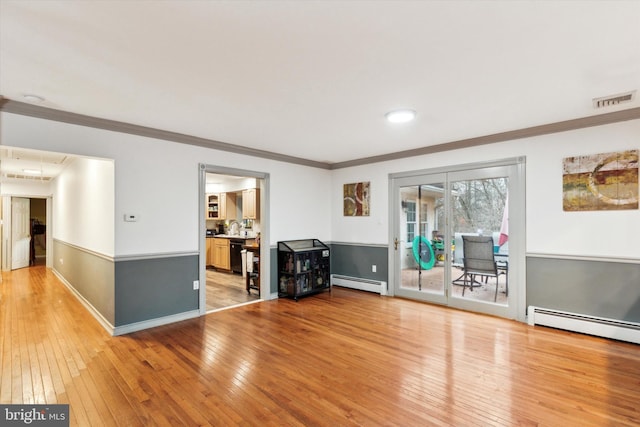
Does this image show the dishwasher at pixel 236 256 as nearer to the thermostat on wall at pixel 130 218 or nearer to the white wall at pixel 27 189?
the thermostat on wall at pixel 130 218

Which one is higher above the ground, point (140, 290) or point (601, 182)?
point (601, 182)

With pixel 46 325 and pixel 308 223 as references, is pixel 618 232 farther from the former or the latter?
pixel 46 325

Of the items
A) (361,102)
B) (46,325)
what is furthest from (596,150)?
(46,325)

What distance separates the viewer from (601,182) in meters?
3.43

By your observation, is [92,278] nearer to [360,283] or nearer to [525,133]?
[360,283]

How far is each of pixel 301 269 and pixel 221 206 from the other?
13.1 feet

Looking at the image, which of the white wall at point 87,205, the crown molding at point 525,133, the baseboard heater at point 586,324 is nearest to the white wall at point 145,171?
the white wall at point 87,205

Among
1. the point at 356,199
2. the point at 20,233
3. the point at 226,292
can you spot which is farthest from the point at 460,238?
the point at 20,233

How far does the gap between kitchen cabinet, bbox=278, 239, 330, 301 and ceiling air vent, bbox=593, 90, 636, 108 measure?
4081mm

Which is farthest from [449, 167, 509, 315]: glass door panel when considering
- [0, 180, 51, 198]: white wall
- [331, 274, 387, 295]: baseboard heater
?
[0, 180, 51, 198]: white wall

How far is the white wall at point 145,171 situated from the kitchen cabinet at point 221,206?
3.41 m

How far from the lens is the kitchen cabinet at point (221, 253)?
754 centimetres

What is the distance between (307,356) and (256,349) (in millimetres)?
550

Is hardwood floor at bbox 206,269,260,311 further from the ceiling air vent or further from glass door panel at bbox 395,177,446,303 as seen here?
the ceiling air vent
